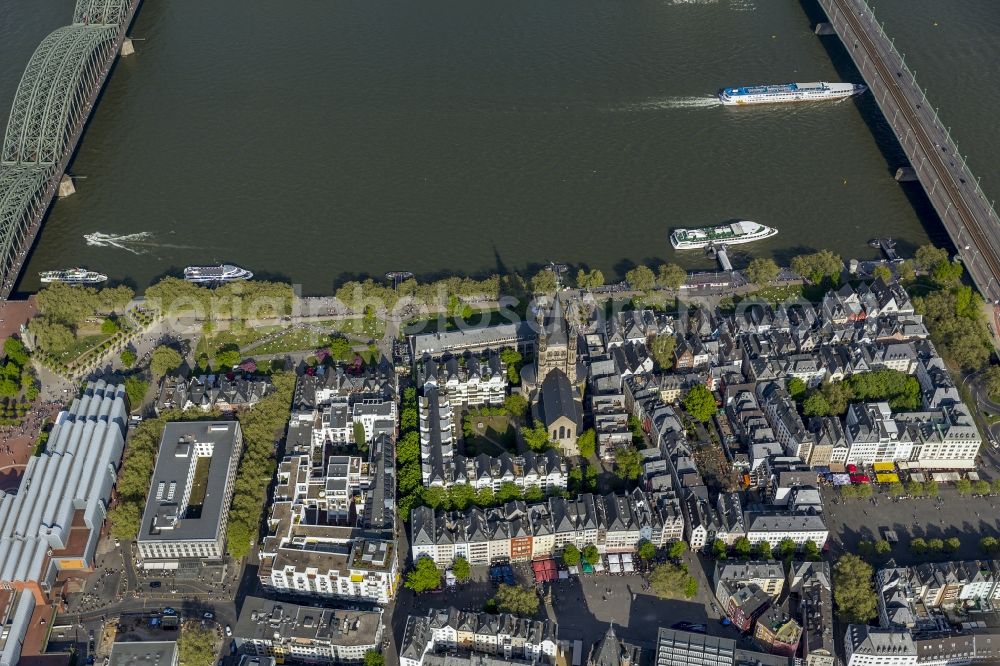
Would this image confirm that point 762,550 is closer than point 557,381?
Yes

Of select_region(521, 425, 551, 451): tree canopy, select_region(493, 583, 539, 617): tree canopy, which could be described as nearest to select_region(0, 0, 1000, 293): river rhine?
select_region(521, 425, 551, 451): tree canopy

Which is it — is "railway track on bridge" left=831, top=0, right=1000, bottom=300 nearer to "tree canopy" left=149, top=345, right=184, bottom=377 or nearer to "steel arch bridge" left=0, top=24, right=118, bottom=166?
"tree canopy" left=149, top=345, right=184, bottom=377

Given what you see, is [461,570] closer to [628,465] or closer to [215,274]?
[628,465]

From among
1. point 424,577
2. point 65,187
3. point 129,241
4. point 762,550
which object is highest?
point 65,187

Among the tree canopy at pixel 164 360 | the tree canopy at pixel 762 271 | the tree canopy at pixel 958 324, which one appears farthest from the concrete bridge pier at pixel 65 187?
the tree canopy at pixel 958 324

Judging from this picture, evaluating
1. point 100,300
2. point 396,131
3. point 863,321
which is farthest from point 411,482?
point 396,131

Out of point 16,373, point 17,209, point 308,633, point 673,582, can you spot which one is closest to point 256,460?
point 308,633

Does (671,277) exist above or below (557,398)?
below

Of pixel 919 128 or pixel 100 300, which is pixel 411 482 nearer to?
pixel 100 300

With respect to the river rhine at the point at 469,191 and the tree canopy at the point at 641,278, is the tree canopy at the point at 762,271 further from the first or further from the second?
the tree canopy at the point at 641,278
